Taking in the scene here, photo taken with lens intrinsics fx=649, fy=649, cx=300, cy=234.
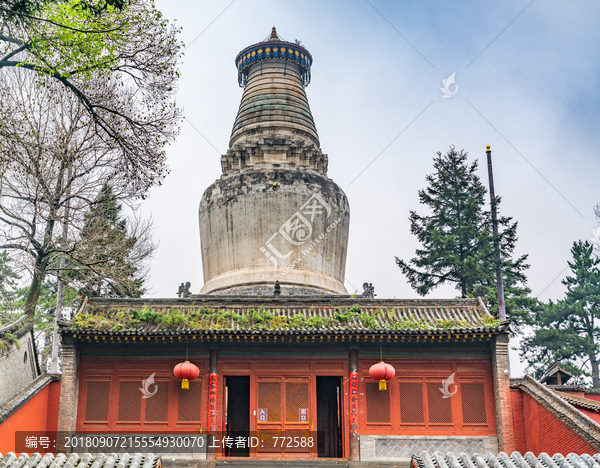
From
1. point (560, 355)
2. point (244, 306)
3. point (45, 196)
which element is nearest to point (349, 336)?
point (244, 306)

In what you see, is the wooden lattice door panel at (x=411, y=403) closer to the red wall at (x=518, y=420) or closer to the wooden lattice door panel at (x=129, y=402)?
the red wall at (x=518, y=420)

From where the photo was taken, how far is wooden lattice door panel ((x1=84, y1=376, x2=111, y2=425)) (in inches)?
699

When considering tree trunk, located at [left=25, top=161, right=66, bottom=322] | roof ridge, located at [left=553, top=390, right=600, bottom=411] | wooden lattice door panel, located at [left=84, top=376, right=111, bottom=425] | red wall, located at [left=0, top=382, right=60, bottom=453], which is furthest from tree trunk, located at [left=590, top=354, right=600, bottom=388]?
tree trunk, located at [left=25, top=161, right=66, bottom=322]

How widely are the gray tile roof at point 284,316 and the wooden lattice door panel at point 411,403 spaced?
173cm

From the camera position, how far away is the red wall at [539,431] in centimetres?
1554

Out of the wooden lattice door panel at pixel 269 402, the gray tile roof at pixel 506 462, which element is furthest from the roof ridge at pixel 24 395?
the gray tile roof at pixel 506 462

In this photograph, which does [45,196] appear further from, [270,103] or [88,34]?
[270,103]

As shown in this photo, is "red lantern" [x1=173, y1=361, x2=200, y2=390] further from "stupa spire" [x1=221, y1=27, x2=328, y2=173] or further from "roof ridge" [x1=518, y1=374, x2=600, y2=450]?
"stupa spire" [x1=221, y1=27, x2=328, y2=173]

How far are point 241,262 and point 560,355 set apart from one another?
1742cm

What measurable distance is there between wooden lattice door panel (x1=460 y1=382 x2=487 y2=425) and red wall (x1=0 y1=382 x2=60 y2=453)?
1121cm

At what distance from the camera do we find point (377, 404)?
59.1 feet

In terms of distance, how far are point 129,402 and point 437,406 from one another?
853 centimetres

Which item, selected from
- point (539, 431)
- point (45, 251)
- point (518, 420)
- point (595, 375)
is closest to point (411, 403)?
point (518, 420)
